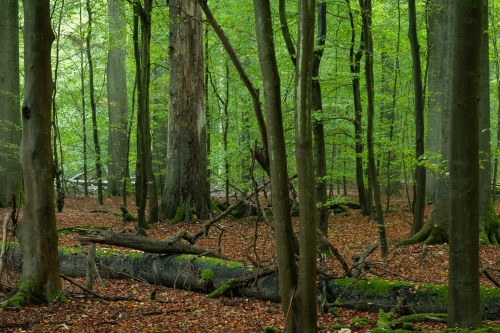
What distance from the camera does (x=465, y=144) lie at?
353 centimetres

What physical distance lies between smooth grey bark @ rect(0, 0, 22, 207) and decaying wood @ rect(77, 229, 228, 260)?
867 centimetres

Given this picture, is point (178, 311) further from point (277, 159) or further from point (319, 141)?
point (319, 141)

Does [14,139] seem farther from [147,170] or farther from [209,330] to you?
[209,330]

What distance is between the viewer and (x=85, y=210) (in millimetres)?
14133

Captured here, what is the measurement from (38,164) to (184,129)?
7.34m

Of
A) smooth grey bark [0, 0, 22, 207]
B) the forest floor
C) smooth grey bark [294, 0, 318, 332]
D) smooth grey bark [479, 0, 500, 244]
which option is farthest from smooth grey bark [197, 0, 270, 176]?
smooth grey bark [0, 0, 22, 207]

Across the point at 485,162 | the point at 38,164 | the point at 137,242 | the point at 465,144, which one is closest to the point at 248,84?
the point at 465,144

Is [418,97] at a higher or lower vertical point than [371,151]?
higher

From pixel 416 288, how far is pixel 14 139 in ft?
40.5

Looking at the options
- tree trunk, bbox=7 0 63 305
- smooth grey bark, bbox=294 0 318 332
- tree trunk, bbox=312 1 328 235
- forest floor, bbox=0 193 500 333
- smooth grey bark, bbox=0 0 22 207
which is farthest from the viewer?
smooth grey bark, bbox=0 0 22 207

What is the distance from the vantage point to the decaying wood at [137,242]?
5532 mm

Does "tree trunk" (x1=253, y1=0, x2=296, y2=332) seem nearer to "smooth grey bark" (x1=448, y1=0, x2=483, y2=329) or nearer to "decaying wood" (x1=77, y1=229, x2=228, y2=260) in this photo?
"smooth grey bark" (x1=448, y1=0, x2=483, y2=329)

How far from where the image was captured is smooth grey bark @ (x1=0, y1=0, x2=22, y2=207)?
43.3 feet

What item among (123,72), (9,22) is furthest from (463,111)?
(123,72)
